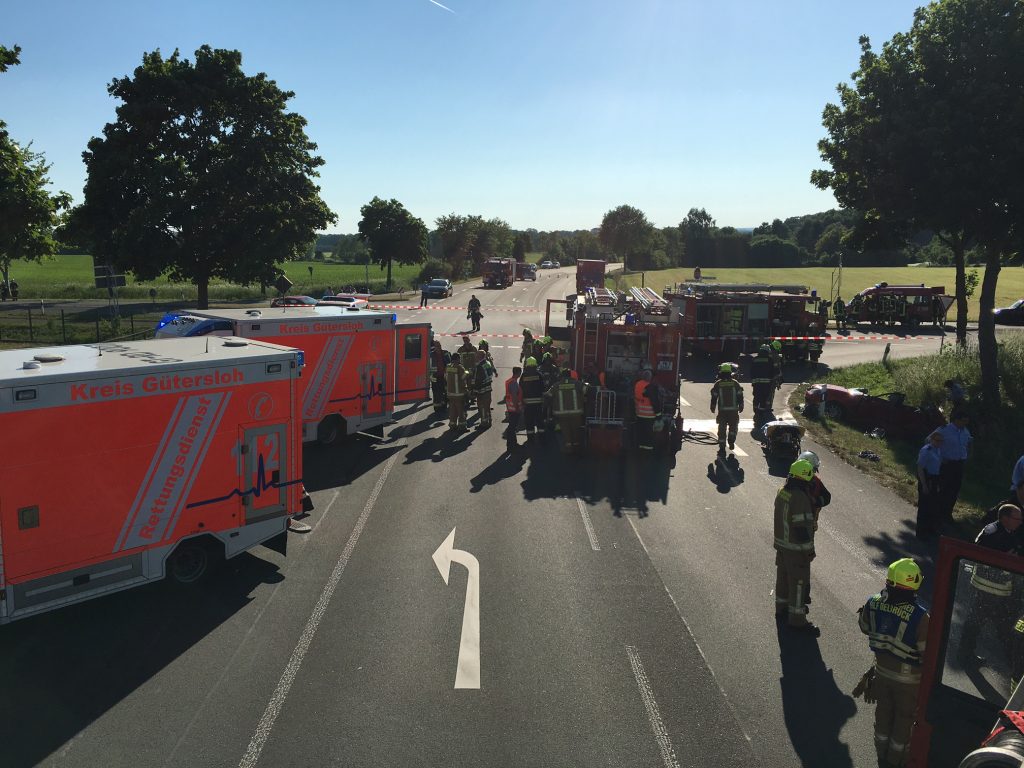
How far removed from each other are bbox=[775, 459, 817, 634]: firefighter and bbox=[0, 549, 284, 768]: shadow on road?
6.25 meters

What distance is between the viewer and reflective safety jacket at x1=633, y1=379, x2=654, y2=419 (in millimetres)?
14328

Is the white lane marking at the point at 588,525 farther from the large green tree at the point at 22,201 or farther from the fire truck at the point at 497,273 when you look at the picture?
the fire truck at the point at 497,273

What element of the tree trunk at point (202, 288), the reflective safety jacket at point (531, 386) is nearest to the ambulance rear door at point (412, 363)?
the reflective safety jacket at point (531, 386)

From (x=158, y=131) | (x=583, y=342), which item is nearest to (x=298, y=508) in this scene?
(x=583, y=342)

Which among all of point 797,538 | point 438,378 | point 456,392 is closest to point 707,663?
point 797,538

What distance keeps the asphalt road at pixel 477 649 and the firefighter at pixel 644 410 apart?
8.16ft

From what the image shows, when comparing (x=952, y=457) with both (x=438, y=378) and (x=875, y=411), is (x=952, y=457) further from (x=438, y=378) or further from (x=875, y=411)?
(x=438, y=378)

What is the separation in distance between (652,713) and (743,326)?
23.5 meters

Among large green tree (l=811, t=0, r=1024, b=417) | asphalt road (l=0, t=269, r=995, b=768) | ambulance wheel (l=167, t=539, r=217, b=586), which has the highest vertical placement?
large green tree (l=811, t=0, r=1024, b=417)

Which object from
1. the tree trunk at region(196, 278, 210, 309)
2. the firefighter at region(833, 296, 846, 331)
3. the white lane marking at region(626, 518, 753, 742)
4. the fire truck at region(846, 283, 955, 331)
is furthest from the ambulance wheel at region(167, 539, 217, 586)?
the fire truck at region(846, 283, 955, 331)

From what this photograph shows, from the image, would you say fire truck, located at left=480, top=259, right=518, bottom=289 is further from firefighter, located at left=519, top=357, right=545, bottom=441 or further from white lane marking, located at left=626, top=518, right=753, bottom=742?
white lane marking, located at left=626, top=518, right=753, bottom=742

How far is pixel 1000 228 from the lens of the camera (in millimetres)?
17781

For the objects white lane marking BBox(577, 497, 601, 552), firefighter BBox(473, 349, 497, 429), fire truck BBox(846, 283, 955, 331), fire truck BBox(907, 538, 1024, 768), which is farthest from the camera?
fire truck BBox(846, 283, 955, 331)

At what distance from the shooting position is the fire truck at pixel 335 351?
14047 millimetres
